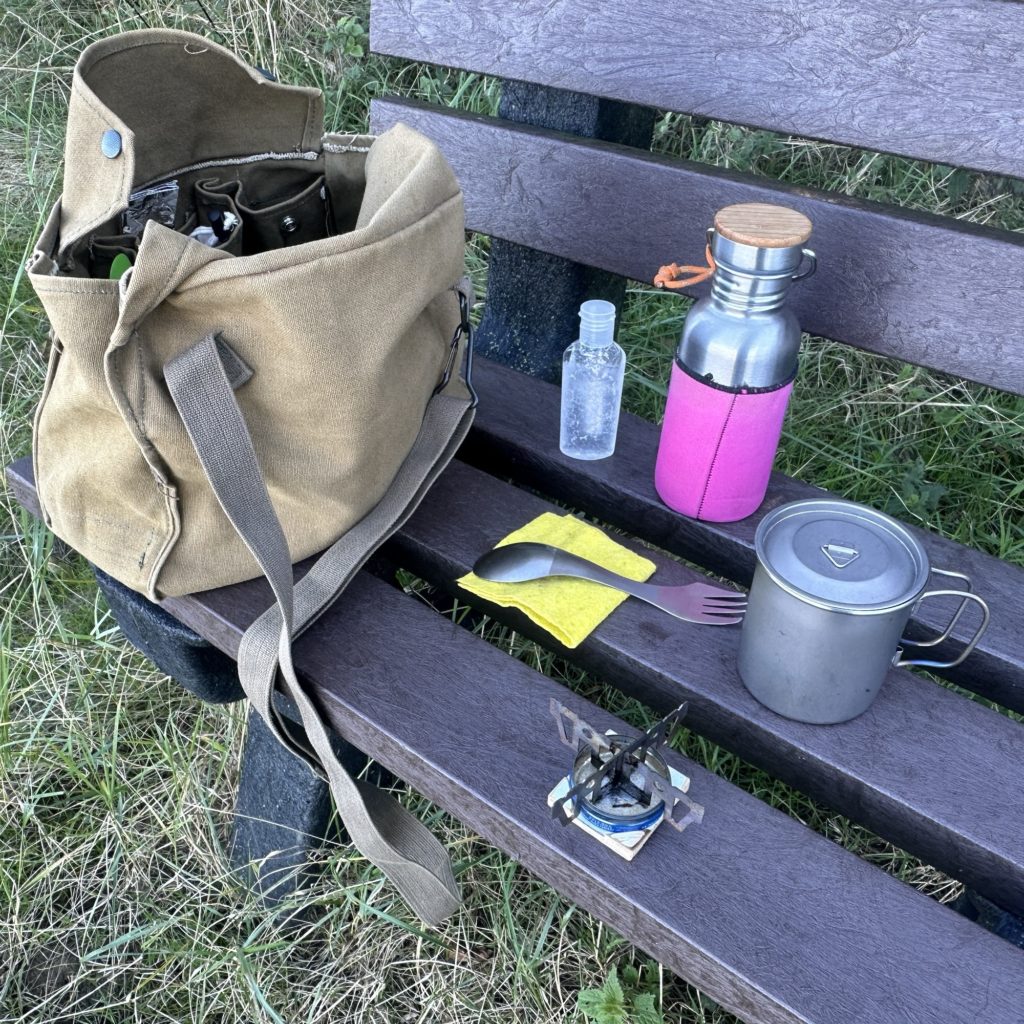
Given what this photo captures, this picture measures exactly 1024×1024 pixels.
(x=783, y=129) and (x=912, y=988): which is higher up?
(x=783, y=129)

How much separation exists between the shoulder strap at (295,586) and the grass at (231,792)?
28 centimetres

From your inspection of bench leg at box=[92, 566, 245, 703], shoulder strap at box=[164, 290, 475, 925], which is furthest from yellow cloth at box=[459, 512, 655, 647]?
bench leg at box=[92, 566, 245, 703]

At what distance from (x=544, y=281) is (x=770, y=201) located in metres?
0.43

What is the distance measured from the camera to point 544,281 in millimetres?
1565

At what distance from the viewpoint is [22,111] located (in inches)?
106

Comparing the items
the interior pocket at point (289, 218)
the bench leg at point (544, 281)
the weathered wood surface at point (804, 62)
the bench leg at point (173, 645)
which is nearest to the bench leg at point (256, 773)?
the bench leg at point (173, 645)

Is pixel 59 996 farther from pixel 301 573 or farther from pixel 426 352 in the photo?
pixel 426 352

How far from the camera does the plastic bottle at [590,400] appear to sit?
4.23 ft

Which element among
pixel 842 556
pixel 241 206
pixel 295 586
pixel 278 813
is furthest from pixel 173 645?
pixel 842 556

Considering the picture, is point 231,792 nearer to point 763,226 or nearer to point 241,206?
point 241,206

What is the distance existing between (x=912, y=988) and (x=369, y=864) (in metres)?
0.83

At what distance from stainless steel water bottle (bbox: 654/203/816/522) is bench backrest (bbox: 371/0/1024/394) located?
0.69 feet

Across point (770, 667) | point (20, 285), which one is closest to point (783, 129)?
point (770, 667)

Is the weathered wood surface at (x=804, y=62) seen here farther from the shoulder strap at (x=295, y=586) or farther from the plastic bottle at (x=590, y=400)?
the shoulder strap at (x=295, y=586)
